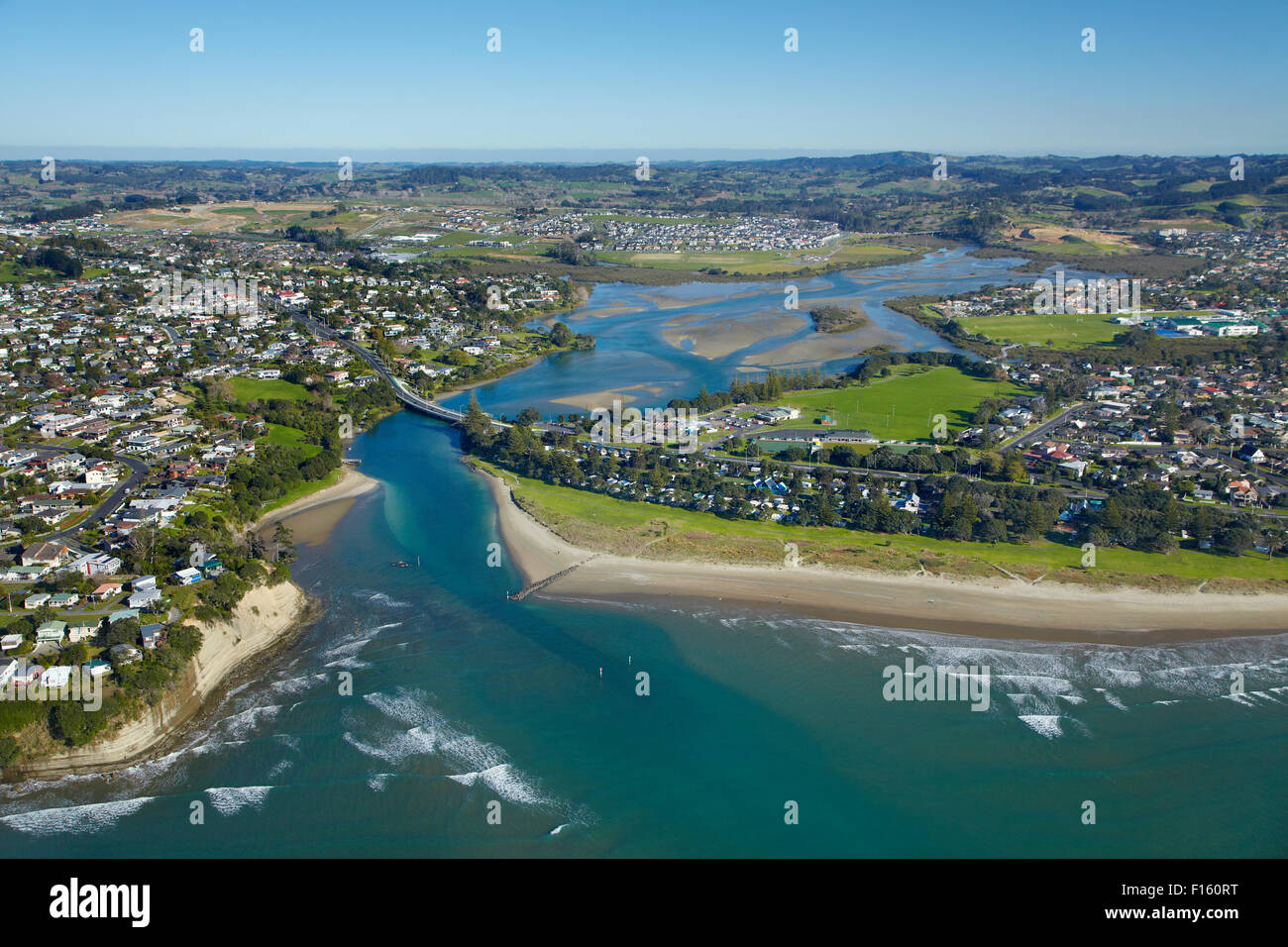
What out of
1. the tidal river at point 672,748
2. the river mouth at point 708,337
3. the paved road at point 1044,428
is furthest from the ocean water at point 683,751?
the river mouth at point 708,337

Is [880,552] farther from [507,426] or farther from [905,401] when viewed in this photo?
[507,426]

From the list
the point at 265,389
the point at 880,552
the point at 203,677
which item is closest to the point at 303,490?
the point at 265,389

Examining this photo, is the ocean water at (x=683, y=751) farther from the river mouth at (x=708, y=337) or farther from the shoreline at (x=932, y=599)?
the river mouth at (x=708, y=337)

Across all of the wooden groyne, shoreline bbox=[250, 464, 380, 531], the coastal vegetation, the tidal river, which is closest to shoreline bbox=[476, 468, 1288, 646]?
the wooden groyne

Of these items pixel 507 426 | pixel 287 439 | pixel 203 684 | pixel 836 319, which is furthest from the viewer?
pixel 836 319

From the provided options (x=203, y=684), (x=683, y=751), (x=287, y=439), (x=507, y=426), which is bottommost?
(x=683, y=751)
